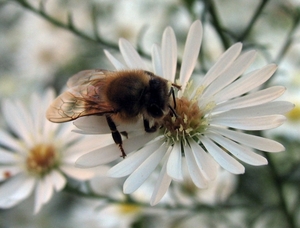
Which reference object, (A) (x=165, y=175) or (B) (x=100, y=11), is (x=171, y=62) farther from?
(B) (x=100, y=11)

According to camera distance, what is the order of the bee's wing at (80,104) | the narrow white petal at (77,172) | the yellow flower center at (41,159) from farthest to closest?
the yellow flower center at (41,159) → the narrow white petal at (77,172) → the bee's wing at (80,104)

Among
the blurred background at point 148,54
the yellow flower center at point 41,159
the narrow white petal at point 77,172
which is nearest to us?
the narrow white petal at point 77,172

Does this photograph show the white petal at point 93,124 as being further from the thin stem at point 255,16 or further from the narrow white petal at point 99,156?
the thin stem at point 255,16

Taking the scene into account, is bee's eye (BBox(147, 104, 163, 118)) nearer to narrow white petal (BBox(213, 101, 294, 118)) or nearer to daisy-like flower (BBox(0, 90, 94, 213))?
narrow white petal (BBox(213, 101, 294, 118))

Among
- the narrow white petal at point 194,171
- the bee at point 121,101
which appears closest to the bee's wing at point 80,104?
the bee at point 121,101

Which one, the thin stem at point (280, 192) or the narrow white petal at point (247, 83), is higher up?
the narrow white petal at point (247, 83)

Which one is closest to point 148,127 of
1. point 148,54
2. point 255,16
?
point 255,16

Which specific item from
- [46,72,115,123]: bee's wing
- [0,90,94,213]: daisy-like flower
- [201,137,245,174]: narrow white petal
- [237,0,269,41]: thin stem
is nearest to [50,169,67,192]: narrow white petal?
[0,90,94,213]: daisy-like flower

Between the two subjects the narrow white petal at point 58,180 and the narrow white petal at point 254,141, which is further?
the narrow white petal at point 58,180
